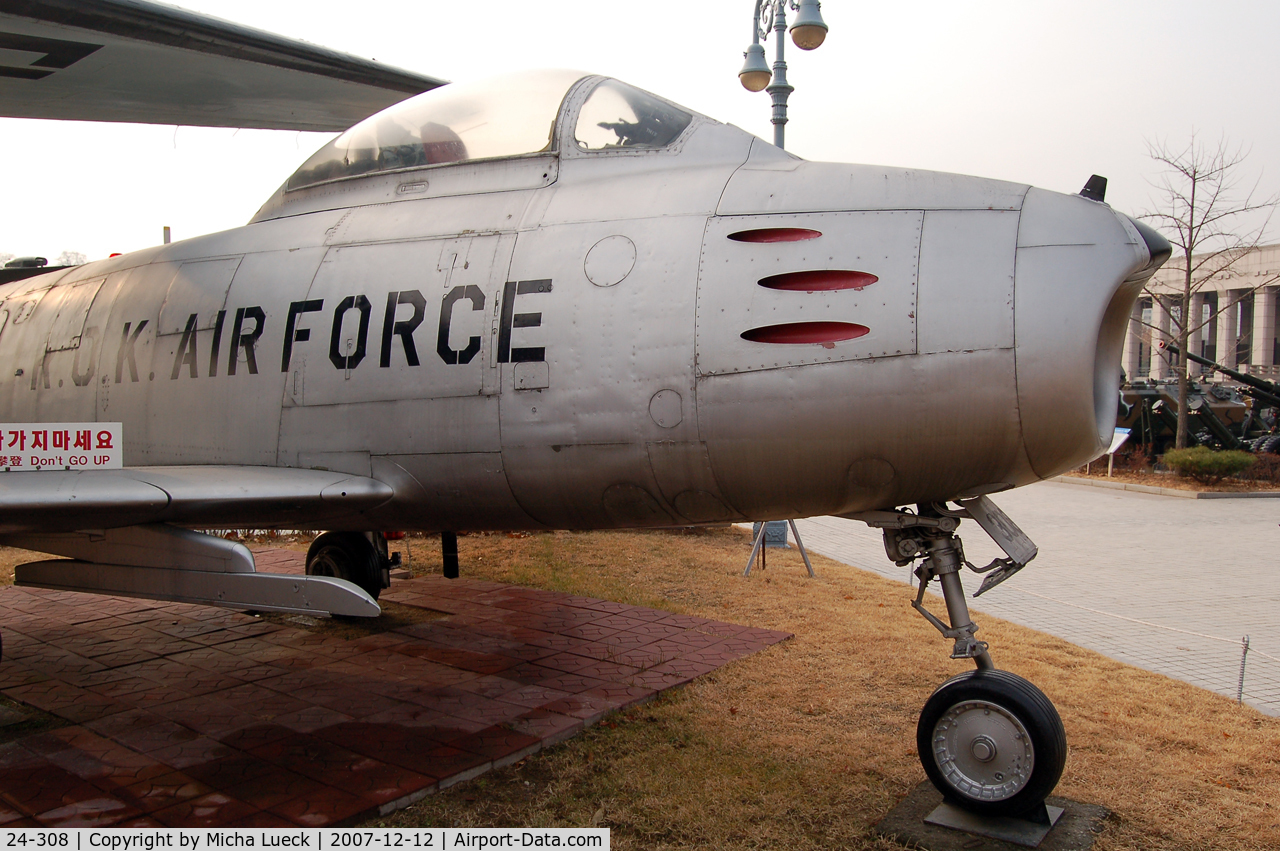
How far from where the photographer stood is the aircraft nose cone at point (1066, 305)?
121 inches

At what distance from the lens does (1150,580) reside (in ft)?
32.8

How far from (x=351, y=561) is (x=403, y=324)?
3.50 meters

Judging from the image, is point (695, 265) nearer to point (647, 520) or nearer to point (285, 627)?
point (647, 520)

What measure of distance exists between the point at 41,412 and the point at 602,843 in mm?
4893

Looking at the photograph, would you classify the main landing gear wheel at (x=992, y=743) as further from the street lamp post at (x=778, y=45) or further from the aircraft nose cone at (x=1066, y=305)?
the street lamp post at (x=778, y=45)

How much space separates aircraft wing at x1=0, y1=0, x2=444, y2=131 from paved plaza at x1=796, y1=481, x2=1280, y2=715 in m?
7.22

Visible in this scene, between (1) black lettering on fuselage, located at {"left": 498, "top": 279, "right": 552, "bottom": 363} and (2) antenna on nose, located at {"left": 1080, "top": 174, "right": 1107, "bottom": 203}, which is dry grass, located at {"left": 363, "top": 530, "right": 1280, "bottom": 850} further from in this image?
(2) antenna on nose, located at {"left": 1080, "top": 174, "right": 1107, "bottom": 203}

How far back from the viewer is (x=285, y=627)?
718cm

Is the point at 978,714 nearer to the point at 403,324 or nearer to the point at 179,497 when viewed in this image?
the point at 403,324

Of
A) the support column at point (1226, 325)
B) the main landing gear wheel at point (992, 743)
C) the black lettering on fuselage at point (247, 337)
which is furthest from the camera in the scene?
the support column at point (1226, 325)

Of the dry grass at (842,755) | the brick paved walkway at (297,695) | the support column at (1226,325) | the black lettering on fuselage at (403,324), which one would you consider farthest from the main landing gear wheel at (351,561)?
the support column at (1226,325)

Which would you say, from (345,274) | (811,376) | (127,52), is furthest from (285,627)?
(811,376)

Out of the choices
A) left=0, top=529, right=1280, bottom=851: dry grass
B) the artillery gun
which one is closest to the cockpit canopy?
left=0, top=529, right=1280, bottom=851: dry grass

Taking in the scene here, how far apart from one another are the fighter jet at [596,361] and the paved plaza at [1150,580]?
367cm
